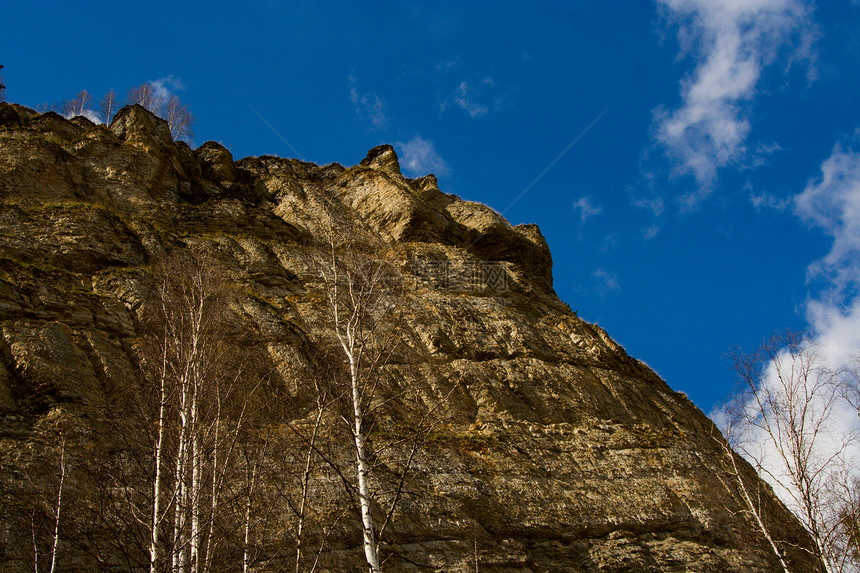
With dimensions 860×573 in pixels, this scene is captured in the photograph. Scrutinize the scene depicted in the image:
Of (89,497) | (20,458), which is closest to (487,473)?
(89,497)

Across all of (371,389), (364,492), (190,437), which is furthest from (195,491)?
(371,389)

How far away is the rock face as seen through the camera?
14.2 metres

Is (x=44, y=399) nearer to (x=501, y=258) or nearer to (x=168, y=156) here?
(x=168, y=156)

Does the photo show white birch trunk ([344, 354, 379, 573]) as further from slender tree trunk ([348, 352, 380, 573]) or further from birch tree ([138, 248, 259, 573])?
birch tree ([138, 248, 259, 573])

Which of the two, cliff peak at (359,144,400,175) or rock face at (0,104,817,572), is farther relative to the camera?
cliff peak at (359,144,400,175)

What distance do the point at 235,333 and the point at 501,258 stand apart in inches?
661

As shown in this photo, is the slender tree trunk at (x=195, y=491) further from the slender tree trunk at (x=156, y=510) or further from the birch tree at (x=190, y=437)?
the slender tree trunk at (x=156, y=510)

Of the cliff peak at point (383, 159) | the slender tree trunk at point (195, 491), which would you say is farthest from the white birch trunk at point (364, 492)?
the cliff peak at point (383, 159)

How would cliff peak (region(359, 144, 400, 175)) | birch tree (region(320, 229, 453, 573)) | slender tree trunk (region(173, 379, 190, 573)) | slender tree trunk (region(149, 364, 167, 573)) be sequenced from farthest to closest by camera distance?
cliff peak (region(359, 144, 400, 175)) < birch tree (region(320, 229, 453, 573)) < slender tree trunk (region(173, 379, 190, 573)) < slender tree trunk (region(149, 364, 167, 573))

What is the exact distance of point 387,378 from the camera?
20359mm

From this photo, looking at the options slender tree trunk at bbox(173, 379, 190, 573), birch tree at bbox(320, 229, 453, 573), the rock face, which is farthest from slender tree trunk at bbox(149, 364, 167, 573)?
birch tree at bbox(320, 229, 453, 573)

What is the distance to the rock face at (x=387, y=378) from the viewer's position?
1416 cm

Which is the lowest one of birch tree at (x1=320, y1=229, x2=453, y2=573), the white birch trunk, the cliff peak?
the white birch trunk

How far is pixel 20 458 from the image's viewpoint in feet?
43.3
